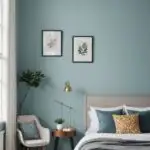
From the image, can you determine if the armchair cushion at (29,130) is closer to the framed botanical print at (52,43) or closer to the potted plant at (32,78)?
the potted plant at (32,78)

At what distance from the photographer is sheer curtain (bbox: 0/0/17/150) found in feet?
17.9

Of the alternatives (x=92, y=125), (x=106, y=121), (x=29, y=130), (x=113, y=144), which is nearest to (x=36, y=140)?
(x=29, y=130)

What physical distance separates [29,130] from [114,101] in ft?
5.15

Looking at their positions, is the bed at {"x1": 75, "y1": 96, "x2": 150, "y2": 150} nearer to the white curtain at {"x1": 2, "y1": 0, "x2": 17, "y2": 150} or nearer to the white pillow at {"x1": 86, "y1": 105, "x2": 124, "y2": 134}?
the white pillow at {"x1": 86, "y1": 105, "x2": 124, "y2": 134}

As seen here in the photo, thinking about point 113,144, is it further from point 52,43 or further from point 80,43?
point 52,43

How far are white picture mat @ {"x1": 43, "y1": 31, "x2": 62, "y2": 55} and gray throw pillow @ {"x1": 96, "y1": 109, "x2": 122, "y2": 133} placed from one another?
136cm

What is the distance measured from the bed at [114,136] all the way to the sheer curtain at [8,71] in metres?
1.19

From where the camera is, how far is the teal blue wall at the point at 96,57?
6.22 m

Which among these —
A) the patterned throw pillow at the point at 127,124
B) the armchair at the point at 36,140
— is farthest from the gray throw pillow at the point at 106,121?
the armchair at the point at 36,140

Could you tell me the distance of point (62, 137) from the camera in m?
6.01

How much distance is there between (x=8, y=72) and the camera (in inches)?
215

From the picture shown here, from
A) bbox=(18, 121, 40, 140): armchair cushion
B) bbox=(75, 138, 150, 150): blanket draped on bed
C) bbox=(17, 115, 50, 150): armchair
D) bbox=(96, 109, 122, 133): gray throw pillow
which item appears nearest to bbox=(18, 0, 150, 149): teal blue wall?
bbox=(17, 115, 50, 150): armchair

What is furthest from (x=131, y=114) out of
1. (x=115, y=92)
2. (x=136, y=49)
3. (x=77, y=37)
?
(x=77, y=37)

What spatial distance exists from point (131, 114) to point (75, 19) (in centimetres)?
197
